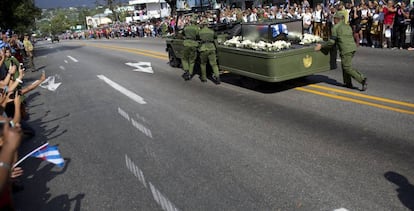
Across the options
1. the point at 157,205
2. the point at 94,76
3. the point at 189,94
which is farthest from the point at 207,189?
the point at 94,76

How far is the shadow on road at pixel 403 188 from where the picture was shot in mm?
4148

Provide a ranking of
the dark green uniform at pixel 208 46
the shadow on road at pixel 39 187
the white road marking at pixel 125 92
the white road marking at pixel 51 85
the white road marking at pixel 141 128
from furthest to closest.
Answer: the white road marking at pixel 51 85 → the dark green uniform at pixel 208 46 → the white road marking at pixel 125 92 → the white road marking at pixel 141 128 → the shadow on road at pixel 39 187

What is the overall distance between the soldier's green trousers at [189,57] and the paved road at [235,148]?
1.70m

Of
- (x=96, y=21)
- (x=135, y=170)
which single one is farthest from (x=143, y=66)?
(x=96, y=21)

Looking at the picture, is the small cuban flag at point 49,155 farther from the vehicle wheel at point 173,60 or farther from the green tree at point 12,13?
the green tree at point 12,13

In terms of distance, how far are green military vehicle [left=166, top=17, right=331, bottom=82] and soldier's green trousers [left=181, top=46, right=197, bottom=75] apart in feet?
3.99

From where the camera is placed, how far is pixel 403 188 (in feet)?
14.5

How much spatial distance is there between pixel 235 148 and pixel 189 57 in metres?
6.60

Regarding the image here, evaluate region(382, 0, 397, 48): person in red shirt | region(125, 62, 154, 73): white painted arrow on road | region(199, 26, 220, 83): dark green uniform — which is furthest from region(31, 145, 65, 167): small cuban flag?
region(382, 0, 397, 48): person in red shirt

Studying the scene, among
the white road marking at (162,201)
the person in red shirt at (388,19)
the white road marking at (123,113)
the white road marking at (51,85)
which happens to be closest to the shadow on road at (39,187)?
the white road marking at (162,201)

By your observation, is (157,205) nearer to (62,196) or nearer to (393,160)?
(62,196)

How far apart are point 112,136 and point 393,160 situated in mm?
4794

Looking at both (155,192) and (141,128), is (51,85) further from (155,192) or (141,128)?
(155,192)

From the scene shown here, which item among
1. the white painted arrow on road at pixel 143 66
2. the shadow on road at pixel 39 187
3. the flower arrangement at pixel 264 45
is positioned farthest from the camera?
the white painted arrow on road at pixel 143 66
